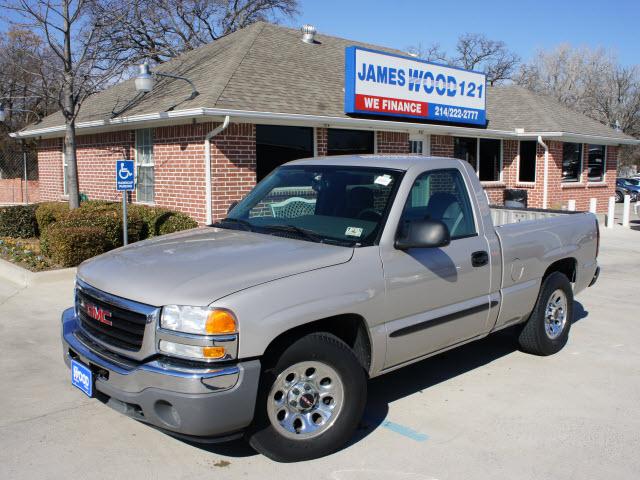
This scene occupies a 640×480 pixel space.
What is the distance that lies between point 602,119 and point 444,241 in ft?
174

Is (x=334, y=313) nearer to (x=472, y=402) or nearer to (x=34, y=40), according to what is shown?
(x=472, y=402)

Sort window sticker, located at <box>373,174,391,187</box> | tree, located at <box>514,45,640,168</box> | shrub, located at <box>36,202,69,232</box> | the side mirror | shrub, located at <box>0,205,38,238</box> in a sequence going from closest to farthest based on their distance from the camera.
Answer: the side mirror
window sticker, located at <box>373,174,391,187</box>
shrub, located at <box>36,202,69,232</box>
shrub, located at <box>0,205,38,238</box>
tree, located at <box>514,45,640,168</box>

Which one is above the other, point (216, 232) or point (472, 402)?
point (216, 232)

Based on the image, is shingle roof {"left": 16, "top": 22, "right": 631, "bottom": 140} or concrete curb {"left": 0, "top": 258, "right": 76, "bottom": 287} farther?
shingle roof {"left": 16, "top": 22, "right": 631, "bottom": 140}

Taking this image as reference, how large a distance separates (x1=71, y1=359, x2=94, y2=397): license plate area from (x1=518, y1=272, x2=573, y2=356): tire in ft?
12.7

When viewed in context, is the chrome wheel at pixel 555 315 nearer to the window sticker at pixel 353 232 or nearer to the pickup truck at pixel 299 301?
the pickup truck at pixel 299 301

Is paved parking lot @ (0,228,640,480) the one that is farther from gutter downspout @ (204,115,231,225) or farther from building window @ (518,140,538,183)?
building window @ (518,140,538,183)

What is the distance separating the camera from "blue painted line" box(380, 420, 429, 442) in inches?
161

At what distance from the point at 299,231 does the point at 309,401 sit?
1.21 m

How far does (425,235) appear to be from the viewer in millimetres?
3938

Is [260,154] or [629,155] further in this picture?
[629,155]

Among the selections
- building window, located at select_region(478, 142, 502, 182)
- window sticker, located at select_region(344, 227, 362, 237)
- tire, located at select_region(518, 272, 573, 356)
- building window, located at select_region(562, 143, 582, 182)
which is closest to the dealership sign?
building window, located at select_region(478, 142, 502, 182)

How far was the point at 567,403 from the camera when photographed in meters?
4.70

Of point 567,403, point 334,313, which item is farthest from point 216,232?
point 567,403
